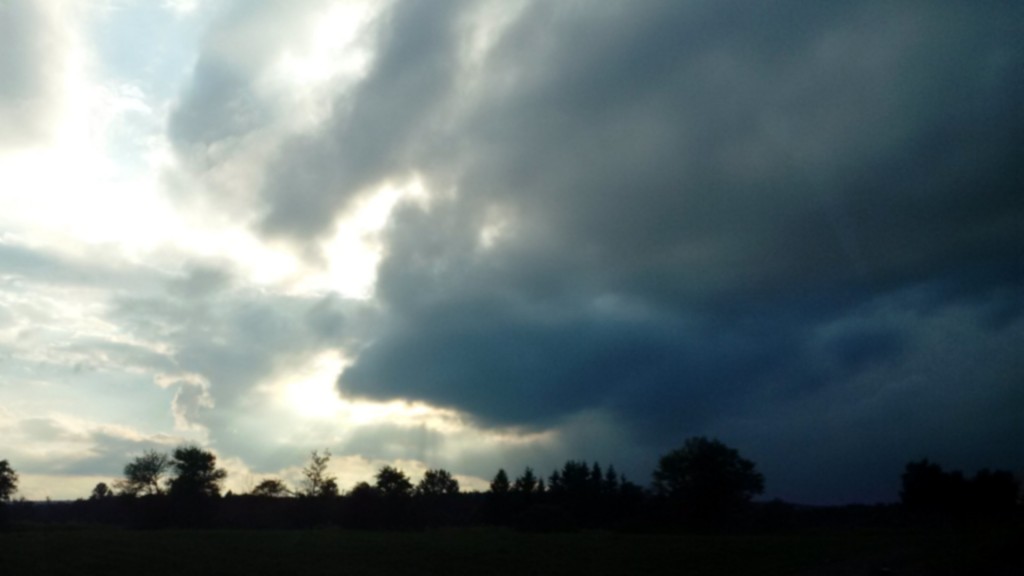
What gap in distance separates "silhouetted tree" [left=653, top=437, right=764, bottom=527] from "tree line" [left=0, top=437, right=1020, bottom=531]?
134mm

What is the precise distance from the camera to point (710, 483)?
4183 inches

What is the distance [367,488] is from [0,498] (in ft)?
144

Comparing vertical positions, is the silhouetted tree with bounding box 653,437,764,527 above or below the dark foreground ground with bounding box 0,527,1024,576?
above

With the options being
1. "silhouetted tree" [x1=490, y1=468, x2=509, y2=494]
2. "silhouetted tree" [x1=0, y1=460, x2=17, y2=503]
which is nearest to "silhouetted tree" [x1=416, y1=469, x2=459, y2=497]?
"silhouetted tree" [x1=490, y1=468, x2=509, y2=494]

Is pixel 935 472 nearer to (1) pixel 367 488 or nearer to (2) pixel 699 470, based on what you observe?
(2) pixel 699 470

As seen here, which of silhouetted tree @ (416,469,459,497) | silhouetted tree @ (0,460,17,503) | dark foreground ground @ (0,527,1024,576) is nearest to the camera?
dark foreground ground @ (0,527,1024,576)

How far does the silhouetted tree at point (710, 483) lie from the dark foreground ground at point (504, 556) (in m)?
46.8

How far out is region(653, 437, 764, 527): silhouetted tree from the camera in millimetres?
104875

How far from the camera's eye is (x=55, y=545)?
50000 mm

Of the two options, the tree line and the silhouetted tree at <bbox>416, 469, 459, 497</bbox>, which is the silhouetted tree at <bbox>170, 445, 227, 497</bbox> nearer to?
the tree line

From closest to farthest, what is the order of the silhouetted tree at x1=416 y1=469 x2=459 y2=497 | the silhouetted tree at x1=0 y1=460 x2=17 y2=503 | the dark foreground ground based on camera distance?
1. the dark foreground ground
2. the silhouetted tree at x1=0 y1=460 x2=17 y2=503
3. the silhouetted tree at x1=416 y1=469 x2=459 y2=497

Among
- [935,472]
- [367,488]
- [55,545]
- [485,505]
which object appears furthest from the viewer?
[485,505]

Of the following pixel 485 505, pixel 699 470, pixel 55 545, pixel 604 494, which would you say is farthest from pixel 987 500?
pixel 55 545

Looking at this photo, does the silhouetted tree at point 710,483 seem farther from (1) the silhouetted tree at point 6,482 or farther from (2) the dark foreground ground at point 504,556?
(1) the silhouetted tree at point 6,482
